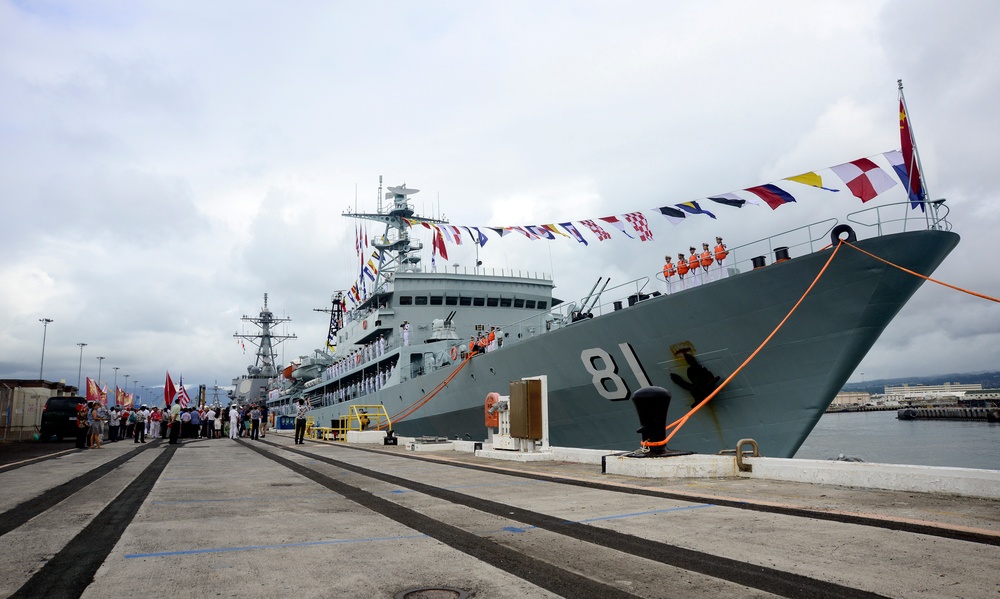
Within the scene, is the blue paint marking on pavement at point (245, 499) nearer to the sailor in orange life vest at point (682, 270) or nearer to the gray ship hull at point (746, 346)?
the gray ship hull at point (746, 346)

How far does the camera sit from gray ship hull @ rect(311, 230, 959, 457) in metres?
9.66

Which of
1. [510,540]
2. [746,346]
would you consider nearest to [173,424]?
[746,346]

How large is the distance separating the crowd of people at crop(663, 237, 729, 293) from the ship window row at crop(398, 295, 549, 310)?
1258 centimetres

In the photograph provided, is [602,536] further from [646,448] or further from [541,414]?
[541,414]

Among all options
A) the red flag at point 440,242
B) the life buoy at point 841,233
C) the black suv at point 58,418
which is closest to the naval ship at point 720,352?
the life buoy at point 841,233

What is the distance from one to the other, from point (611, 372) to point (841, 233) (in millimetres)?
4948

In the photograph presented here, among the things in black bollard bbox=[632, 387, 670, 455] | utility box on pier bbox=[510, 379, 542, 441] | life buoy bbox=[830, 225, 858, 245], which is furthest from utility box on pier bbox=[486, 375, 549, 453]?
life buoy bbox=[830, 225, 858, 245]

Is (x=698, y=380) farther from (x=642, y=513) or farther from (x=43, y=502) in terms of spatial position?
(x=43, y=502)

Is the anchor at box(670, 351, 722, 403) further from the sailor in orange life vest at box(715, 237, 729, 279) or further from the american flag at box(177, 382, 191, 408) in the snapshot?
the american flag at box(177, 382, 191, 408)

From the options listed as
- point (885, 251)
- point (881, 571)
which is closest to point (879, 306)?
point (885, 251)

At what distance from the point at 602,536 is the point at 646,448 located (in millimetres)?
4246

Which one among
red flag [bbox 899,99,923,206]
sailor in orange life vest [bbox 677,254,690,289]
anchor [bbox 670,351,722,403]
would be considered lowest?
anchor [bbox 670,351,722,403]

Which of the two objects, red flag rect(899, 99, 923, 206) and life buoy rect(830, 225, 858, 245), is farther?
life buoy rect(830, 225, 858, 245)

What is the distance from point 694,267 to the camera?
11.9 m
